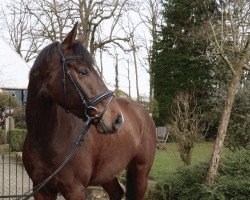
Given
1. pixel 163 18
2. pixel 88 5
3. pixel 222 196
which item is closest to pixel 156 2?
pixel 163 18

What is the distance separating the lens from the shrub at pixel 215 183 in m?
5.59

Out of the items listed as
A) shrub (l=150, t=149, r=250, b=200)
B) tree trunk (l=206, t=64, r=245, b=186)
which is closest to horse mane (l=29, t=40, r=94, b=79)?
shrub (l=150, t=149, r=250, b=200)

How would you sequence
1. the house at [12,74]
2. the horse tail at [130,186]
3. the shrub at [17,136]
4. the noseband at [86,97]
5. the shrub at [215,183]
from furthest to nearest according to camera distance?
the house at [12,74] < the shrub at [17,136] < the shrub at [215,183] < the horse tail at [130,186] < the noseband at [86,97]

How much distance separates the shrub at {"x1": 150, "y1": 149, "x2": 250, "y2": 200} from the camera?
5.59m

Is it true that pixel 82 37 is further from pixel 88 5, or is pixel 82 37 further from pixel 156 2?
pixel 156 2

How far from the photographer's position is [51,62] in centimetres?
299

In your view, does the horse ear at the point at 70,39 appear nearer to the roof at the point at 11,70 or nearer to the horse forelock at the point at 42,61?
the horse forelock at the point at 42,61

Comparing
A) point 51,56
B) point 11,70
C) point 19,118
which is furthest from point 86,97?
point 11,70

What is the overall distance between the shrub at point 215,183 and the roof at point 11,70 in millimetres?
21921

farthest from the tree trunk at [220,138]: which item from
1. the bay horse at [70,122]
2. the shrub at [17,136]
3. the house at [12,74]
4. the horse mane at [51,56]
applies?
the house at [12,74]

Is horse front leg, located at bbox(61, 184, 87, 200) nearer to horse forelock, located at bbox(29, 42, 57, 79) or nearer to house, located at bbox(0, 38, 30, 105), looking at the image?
horse forelock, located at bbox(29, 42, 57, 79)

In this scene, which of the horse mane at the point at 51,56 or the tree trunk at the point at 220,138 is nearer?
the horse mane at the point at 51,56

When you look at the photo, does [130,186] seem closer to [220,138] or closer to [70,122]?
[70,122]

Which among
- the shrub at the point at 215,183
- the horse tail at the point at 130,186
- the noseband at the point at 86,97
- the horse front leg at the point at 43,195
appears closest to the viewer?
the noseband at the point at 86,97
